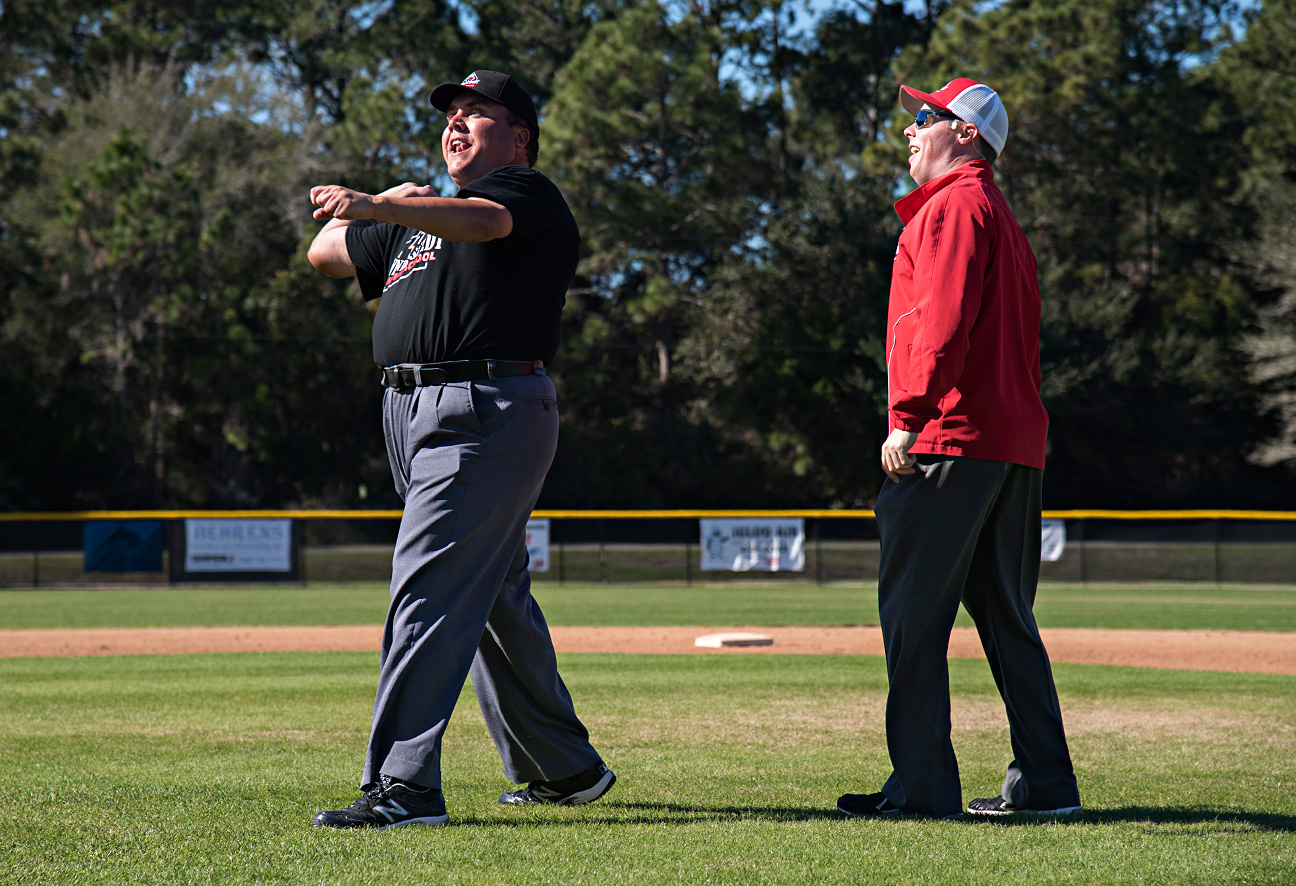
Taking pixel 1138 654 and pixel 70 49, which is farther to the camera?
pixel 70 49

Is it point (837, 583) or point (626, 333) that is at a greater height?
point (626, 333)

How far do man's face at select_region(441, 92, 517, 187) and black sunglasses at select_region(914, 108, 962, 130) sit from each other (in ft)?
4.02

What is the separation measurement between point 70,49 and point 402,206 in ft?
140

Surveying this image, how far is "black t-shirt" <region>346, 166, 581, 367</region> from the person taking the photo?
351 centimetres

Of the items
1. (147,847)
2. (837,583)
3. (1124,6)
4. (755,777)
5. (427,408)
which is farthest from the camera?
(1124,6)

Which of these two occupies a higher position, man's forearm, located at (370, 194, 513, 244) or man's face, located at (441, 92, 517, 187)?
man's face, located at (441, 92, 517, 187)

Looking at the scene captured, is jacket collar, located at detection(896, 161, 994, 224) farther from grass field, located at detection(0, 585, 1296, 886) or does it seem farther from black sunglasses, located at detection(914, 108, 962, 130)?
grass field, located at detection(0, 585, 1296, 886)

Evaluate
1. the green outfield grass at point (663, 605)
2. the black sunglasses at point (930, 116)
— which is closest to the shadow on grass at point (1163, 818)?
the black sunglasses at point (930, 116)

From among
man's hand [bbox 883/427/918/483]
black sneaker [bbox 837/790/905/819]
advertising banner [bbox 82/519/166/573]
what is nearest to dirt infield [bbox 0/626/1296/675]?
black sneaker [bbox 837/790/905/819]

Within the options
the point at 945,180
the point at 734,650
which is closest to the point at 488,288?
the point at 945,180

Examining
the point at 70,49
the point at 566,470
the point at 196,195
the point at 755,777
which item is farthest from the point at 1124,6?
the point at 755,777

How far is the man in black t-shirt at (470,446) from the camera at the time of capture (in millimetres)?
3377

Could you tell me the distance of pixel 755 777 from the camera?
14.0 feet

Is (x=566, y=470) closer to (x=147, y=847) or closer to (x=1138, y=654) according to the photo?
(x=1138, y=654)
